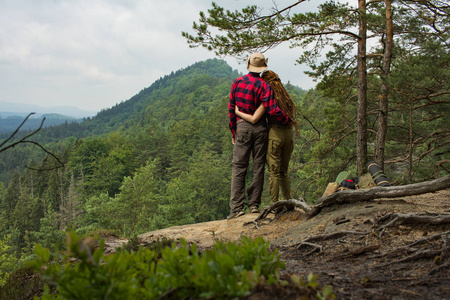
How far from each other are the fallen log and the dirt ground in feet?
0.27

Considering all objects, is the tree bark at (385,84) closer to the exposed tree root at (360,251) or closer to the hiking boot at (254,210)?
the hiking boot at (254,210)

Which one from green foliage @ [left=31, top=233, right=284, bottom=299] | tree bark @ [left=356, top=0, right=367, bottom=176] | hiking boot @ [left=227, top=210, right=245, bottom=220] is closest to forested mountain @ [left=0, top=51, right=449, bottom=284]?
tree bark @ [left=356, top=0, right=367, bottom=176]

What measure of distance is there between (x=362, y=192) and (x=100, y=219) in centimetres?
3510

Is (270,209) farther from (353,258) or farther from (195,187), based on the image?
(195,187)

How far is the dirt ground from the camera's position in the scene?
201 centimetres

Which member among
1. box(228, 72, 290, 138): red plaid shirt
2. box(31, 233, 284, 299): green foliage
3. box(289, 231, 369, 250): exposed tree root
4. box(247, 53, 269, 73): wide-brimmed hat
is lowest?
box(289, 231, 369, 250): exposed tree root

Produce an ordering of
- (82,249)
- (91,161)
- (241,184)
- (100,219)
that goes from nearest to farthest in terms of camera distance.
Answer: (82,249) → (241,184) → (100,219) → (91,161)

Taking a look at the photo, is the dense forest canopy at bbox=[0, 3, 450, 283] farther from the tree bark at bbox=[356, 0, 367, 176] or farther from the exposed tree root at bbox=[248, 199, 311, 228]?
the exposed tree root at bbox=[248, 199, 311, 228]

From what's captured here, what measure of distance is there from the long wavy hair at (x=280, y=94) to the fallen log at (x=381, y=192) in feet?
4.79

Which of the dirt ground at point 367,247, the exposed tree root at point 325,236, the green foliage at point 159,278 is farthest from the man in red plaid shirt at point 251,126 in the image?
the green foliage at point 159,278

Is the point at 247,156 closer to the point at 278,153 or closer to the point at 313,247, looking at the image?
the point at 278,153

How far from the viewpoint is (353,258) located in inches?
109

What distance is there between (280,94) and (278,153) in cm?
93

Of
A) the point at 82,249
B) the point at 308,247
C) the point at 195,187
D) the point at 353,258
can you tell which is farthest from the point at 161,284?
the point at 195,187
